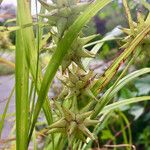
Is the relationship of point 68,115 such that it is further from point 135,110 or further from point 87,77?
point 135,110

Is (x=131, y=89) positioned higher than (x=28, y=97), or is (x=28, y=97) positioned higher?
(x=131, y=89)

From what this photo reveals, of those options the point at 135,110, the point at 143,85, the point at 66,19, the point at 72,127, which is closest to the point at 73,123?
the point at 72,127

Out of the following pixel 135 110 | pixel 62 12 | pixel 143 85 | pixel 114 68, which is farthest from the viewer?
pixel 135 110

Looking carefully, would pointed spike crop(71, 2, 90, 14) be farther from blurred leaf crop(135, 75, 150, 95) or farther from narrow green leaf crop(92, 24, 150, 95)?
blurred leaf crop(135, 75, 150, 95)

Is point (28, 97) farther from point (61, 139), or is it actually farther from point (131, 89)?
point (131, 89)

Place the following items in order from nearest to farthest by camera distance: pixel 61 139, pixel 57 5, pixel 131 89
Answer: pixel 57 5 → pixel 61 139 → pixel 131 89

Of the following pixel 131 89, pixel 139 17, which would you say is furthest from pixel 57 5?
pixel 131 89

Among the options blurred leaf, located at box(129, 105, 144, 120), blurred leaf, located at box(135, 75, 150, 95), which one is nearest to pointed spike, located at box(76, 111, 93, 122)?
blurred leaf, located at box(135, 75, 150, 95)

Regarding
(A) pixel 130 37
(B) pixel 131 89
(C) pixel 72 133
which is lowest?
(C) pixel 72 133
